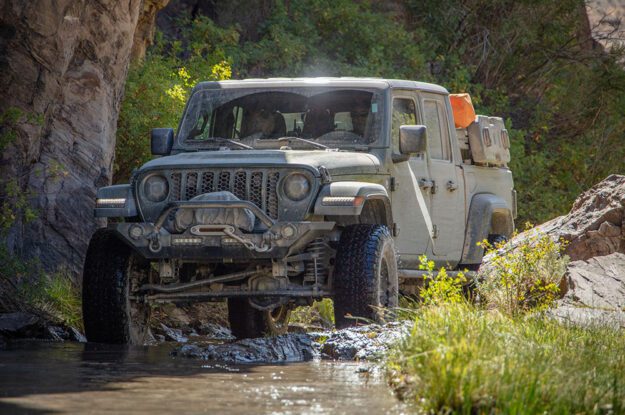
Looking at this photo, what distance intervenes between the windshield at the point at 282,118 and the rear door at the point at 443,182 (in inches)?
36.0

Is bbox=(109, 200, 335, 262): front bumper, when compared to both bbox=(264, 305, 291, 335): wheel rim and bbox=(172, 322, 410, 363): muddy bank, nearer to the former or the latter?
bbox=(172, 322, 410, 363): muddy bank

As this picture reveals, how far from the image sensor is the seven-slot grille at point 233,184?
930 centimetres

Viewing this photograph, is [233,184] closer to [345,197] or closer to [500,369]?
[345,197]

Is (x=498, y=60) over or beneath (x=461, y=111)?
over

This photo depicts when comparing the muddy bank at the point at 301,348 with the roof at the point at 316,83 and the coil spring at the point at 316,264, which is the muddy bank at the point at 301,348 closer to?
the coil spring at the point at 316,264

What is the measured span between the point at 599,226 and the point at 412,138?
279cm

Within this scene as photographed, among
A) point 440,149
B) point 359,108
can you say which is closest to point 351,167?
point 359,108

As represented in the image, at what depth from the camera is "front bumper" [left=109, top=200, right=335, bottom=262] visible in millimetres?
9055

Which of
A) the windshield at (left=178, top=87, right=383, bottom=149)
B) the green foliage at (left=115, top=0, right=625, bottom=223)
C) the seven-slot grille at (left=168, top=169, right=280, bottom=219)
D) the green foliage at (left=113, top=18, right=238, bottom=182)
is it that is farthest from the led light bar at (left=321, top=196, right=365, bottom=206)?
the green foliage at (left=115, top=0, right=625, bottom=223)

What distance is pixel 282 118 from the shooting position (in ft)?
34.8

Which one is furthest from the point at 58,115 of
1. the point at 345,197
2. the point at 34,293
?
the point at 345,197

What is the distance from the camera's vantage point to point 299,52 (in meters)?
20.7

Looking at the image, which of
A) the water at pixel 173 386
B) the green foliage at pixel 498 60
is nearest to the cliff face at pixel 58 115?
the water at pixel 173 386

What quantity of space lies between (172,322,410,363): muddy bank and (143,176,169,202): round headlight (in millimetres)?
1159
